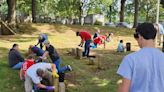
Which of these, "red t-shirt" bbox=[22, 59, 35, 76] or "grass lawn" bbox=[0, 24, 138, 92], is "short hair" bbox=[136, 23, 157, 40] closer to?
"grass lawn" bbox=[0, 24, 138, 92]

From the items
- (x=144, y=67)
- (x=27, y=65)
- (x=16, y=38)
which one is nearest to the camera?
(x=144, y=67)

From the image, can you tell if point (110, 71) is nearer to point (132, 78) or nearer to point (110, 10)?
point (132, 78)

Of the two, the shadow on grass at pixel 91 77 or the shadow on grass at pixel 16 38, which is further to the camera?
the shadow on grass at pixel 16 38

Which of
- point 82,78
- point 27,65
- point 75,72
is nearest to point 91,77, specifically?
point 82,78

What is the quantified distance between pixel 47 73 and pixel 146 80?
769 centimetres

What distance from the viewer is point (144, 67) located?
12.9 feet

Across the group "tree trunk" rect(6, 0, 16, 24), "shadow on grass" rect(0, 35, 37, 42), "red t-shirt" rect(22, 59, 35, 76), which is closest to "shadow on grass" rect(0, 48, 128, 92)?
"red t-shirt" rect(22, 59, 35, 76)

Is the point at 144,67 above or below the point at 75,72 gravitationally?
above

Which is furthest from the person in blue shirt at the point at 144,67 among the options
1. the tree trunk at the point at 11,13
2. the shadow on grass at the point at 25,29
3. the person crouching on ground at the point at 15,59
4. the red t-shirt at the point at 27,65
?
the tree trunk at the point at 11,13

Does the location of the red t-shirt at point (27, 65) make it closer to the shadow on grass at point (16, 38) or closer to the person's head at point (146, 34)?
the person's head at point (146, 34)

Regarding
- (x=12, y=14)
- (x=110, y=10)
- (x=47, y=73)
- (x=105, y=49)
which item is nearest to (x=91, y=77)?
(x=47, y=73)

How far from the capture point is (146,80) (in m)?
3.96

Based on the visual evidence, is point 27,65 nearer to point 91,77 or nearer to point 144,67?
point 91,77

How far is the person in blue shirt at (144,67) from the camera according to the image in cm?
390
